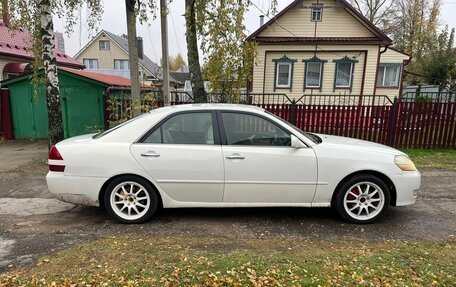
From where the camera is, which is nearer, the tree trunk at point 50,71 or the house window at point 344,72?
the tree trunk at point 50,71

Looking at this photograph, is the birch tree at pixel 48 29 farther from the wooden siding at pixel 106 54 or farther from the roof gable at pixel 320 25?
the wooden siding at pixel 106 54

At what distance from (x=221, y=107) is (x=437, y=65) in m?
22.5

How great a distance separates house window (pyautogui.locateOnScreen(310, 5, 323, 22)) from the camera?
14.7m

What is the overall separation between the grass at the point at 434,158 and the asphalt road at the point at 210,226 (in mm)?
2766

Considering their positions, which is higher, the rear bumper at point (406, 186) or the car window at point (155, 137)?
the car window at point (155, 137)

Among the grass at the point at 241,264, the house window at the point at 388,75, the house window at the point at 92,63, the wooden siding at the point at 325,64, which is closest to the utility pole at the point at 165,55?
the grass at the point at 241,264

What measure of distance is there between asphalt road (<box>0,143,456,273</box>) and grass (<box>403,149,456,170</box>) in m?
2.77

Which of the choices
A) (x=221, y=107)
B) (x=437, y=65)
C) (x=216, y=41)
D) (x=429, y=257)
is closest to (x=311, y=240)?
(x=429, y=257)

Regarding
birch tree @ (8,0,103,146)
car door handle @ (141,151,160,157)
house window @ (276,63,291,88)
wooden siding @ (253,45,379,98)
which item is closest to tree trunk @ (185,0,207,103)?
birch tree @ (8,0,103,146)

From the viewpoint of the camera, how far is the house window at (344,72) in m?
14.7

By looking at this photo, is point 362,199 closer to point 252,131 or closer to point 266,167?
point 266,167

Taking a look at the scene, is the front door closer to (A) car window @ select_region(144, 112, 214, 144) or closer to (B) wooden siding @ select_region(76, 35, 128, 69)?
(A) car window @ select_region(144, 112, 214, 144)

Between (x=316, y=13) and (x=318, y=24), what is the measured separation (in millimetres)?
547

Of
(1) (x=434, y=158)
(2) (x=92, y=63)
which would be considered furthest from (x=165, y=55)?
(2) (x=92, y=63)
